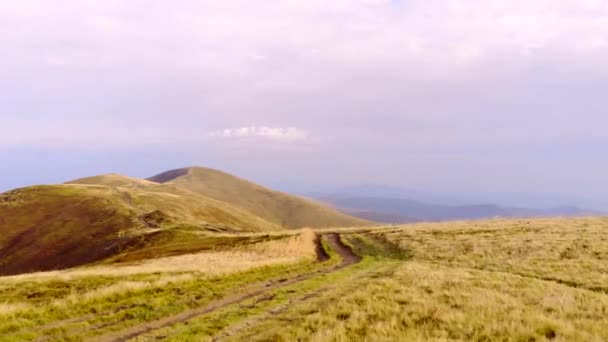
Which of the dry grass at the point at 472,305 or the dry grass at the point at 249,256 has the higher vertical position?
the dry grass at the point at 472,305

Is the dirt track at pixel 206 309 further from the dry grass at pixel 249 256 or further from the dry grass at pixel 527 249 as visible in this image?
the dry grass at pixel 527 249

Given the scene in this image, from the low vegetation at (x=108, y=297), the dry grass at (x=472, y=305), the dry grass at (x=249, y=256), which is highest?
the dry grass at (x=472, y=305)

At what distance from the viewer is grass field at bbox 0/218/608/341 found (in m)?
13.9

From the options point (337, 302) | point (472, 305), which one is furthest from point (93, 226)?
point (472, 305)

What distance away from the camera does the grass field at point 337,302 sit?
13.9 meters

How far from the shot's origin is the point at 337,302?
18.8 m

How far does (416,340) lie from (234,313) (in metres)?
8.77

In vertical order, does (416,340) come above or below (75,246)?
above

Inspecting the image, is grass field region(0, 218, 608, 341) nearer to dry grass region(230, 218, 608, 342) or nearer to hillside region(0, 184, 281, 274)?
dry grass region(230, 218, 608, 342)

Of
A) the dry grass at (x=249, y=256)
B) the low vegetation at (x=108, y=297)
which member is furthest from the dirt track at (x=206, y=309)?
the dry grass at (x=249, y=256)

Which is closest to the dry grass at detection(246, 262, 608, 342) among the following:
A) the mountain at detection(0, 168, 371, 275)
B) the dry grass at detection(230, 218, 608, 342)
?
the dry grass at detection(230, 218, 608, 342)

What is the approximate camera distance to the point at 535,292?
19.8m

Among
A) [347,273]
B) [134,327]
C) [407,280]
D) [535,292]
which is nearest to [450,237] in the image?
[347,273]

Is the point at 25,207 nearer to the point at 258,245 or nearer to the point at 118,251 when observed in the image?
the point at 118,251
